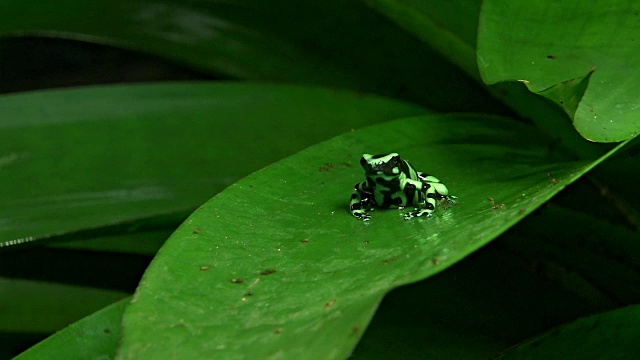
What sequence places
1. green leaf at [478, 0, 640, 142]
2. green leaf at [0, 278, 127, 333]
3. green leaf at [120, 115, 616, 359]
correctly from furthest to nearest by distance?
green leaf at [0, 278, 127, 333] → green leaf at [478, 0, 640, 142] → green leaf at [120, 115, 616, 359]

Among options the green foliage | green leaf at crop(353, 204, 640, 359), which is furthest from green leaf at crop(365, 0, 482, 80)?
green leaf at crop(353, 204, 640, 359)

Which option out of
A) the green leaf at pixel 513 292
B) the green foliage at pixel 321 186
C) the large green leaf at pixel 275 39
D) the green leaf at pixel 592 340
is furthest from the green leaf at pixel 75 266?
the green leaf at pixel 592 340

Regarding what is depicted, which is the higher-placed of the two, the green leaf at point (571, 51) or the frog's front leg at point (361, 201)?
the green leaf at point (571, 51)

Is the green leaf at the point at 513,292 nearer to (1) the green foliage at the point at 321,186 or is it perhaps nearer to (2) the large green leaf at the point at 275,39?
(1) the green foliage at the point at 321,186

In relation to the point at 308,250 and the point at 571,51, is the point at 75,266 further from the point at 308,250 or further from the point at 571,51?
the point at 571,51

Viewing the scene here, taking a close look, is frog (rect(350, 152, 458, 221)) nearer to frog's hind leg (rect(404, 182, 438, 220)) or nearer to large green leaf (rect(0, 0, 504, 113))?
frog's hind leg (rect(404, 182, 438, 220))

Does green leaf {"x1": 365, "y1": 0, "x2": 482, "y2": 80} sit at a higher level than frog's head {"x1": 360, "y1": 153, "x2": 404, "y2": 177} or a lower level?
higher

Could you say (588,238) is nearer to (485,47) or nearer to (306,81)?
(485,47)
